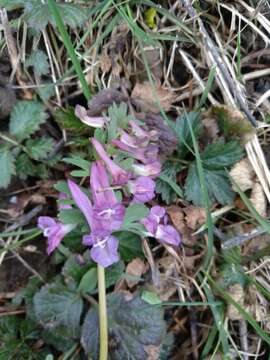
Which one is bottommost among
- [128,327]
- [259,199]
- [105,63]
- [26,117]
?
[128,327]

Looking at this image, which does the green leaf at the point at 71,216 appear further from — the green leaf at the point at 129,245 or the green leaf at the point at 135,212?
the green leaf at the point at 129,245

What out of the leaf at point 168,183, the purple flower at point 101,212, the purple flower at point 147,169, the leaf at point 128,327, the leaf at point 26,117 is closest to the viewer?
the purple flower at point 101,212

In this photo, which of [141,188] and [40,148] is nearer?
[141,188]

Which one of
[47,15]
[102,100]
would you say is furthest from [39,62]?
[102,100]

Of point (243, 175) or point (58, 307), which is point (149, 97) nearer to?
point (243, 175)

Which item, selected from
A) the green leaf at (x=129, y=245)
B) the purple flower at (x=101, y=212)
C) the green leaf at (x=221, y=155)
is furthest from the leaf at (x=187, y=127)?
the purple flower at (x=101, y=212)
